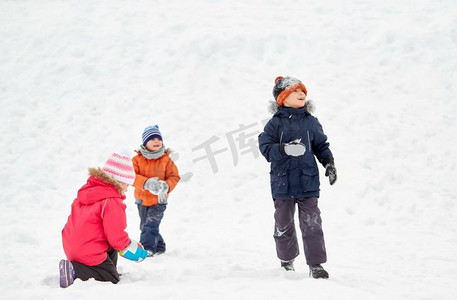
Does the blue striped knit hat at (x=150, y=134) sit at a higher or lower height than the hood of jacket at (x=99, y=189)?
higher

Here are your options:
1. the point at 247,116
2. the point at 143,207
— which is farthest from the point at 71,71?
the point at 143,207

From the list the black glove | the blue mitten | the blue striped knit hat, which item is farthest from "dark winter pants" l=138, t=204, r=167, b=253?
the black glove

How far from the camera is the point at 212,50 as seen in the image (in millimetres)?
11492

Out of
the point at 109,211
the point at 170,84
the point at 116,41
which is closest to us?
the point at 109,211

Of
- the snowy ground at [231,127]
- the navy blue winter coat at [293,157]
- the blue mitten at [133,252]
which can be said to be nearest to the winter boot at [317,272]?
the snowy ground at [231,127]

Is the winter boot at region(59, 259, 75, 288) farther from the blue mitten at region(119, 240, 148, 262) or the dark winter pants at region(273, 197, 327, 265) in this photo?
the dark winter pants at region(273, 197, 327, 265)

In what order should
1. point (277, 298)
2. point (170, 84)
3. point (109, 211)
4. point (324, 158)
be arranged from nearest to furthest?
point (277, 298), point (109, 211), point (324, 158), point (170, 84)

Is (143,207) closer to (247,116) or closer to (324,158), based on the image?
(324,158)

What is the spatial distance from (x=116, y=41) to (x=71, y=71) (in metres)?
1.54

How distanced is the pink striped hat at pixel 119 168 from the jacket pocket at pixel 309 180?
65.2 inches

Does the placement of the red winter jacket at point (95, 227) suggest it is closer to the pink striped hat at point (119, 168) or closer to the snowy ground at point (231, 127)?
the pink striped hat at point (119, 168)

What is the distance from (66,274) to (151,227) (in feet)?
6.16

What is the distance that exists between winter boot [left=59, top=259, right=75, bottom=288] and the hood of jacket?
56 centimetres

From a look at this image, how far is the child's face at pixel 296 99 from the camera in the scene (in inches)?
186
